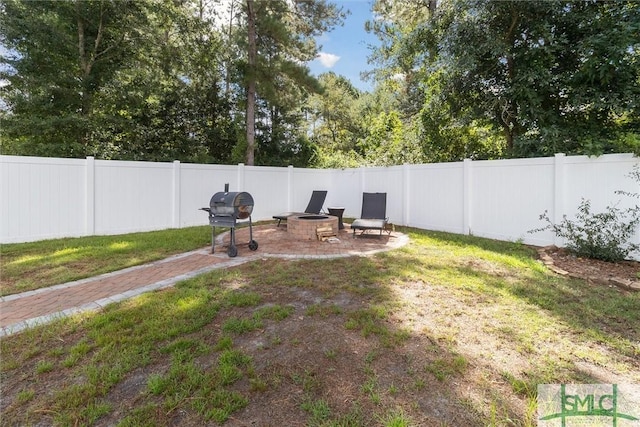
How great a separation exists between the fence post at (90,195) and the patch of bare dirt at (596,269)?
942 centimetres

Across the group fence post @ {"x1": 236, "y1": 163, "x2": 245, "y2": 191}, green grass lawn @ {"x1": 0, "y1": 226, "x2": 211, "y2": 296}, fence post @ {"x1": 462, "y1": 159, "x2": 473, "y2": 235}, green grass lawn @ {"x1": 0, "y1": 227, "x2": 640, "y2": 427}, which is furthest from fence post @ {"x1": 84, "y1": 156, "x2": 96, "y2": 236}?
fence post @ {"x1": 462, "y1": 159, "x2": 473, "y2": 235}

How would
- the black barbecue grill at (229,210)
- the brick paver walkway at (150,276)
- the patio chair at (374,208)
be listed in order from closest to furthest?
the brick paver walkway at (150,276) < the black barbecue grill at (229,210) < the patio chair at (374,208)

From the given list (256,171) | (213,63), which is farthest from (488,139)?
(213,63)

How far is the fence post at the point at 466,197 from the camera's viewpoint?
7723 millimetres

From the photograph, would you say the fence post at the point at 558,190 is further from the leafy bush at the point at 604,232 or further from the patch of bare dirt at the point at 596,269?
the patch of bare dirt at the point at 596,269

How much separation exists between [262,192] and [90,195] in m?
4.83

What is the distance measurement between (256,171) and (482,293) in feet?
26.5

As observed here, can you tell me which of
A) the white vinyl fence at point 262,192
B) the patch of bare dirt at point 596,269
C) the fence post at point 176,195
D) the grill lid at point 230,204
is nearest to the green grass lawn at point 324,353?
the patch of bare dirt at point 596,269

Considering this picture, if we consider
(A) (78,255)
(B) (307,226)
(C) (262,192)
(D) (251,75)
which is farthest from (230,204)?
(D) (251,75)

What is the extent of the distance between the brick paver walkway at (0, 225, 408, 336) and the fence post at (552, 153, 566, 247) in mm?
2958

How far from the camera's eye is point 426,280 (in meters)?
4.44

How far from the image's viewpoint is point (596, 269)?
4883mm

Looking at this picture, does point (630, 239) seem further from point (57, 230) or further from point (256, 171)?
point (57, 230)

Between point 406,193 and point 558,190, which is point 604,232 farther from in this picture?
point 406,193
